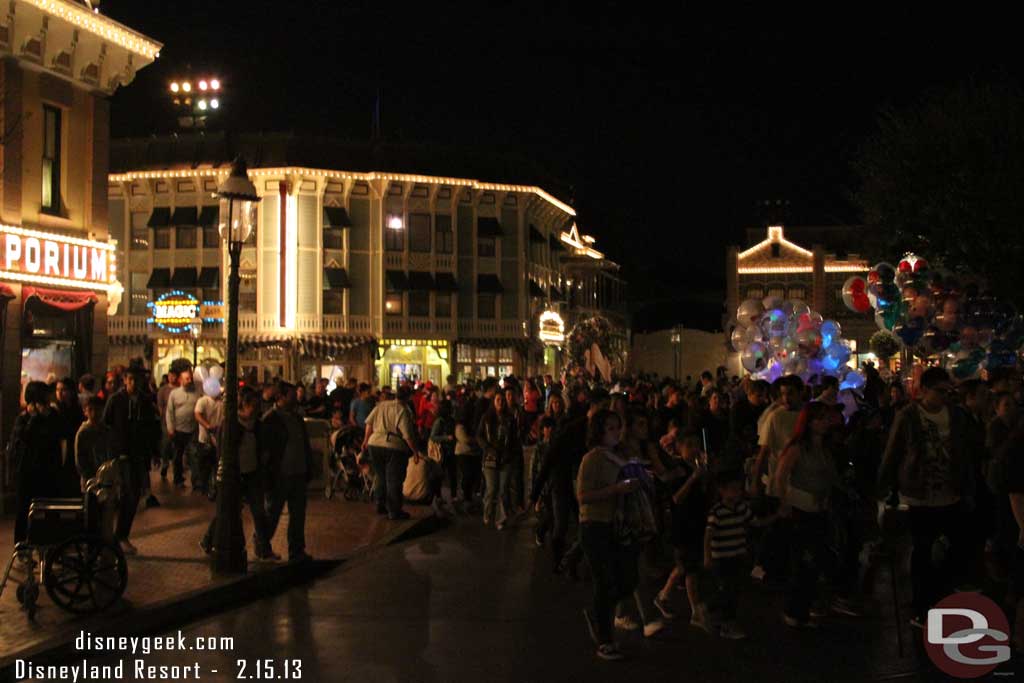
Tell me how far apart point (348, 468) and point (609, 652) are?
421 inches

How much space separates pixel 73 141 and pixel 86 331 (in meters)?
3.04

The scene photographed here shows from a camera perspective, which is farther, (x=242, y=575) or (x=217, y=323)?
(x=217, y=323)

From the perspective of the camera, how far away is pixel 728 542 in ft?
28.3

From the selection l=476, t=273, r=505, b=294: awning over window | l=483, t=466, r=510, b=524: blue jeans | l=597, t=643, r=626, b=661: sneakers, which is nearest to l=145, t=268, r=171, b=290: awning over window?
l=476, t=273, r=505, b=294: awning over window

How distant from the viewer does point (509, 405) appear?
15758 mm

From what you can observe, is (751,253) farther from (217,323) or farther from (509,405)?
(509,405)

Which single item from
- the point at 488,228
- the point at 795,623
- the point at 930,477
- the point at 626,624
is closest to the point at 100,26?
the point at 626,624

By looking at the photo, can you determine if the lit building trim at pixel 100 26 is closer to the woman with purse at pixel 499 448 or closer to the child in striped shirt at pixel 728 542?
the woman with purse at pixel 499 448

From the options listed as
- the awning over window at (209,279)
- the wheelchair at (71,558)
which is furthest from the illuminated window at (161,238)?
the wheelchair at (71,558)

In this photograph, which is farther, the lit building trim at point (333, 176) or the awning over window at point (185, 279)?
the awning over window at point (185, 279)

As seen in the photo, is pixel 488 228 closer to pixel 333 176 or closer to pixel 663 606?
pixel 333 176

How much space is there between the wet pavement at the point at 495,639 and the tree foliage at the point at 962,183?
66.8 feet

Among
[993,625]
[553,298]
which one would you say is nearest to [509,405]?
[993,625]

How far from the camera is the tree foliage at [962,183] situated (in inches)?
1161
